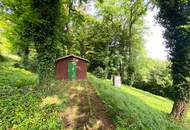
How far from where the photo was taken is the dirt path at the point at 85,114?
905 centimetres

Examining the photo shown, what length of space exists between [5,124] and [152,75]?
24.6 metres

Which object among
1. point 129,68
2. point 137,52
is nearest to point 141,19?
point 137,52

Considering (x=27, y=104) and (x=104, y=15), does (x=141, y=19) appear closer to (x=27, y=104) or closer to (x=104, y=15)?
(x=104, y=15)

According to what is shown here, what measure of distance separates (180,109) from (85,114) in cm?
557

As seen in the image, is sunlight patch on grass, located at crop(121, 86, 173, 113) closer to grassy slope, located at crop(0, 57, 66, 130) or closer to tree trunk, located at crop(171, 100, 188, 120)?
tree trunk, located at crop(171, 100, 188, 120)

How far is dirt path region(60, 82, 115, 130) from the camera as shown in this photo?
9.05 metres

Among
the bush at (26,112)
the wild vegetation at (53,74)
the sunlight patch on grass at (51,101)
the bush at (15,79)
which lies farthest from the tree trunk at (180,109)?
the bush at (15,79)

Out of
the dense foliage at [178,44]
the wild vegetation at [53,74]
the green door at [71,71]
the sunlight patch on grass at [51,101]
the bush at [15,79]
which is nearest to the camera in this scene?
the wild vegetation at [53,74]

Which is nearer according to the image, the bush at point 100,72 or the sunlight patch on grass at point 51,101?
Result: the sunlight patch on grass at point 51,101

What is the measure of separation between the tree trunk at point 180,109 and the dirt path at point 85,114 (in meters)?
4.21

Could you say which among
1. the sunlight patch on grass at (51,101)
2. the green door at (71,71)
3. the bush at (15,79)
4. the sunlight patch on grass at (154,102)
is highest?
the green door at (71,71)

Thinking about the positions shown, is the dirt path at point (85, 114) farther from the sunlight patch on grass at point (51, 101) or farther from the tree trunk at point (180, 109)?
the tree trunk at point (180, 109)

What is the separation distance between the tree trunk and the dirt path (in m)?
4.21

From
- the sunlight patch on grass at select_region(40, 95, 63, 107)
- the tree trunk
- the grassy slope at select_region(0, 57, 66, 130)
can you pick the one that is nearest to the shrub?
the tree trunk
